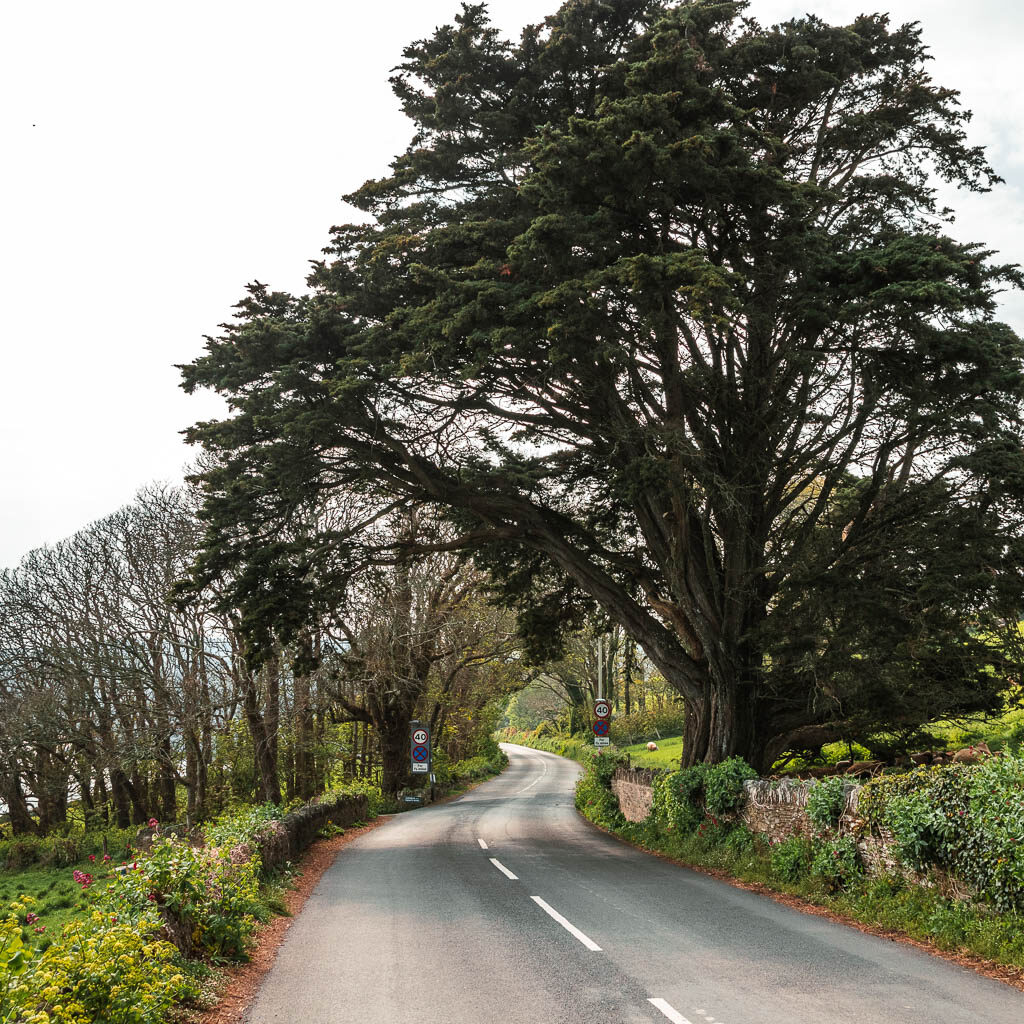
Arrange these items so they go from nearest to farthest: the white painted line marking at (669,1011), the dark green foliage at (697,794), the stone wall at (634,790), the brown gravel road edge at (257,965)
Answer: the white painted line marking at (669,1011) → the brown gravel road edge at (257,965) → the dark green foliage at (697,794) → the stone wall at (634,790)

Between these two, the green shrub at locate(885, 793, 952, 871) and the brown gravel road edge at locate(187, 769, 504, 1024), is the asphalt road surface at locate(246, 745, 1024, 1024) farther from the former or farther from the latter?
the green shrub at locate(885, 793, 952, 871)

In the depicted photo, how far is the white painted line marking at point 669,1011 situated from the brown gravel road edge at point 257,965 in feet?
10.2

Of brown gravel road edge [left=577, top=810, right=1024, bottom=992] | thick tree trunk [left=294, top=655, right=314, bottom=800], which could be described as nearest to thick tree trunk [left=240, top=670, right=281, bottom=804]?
thick tree trunk [left=294, top=655, right=314, bottom=800]

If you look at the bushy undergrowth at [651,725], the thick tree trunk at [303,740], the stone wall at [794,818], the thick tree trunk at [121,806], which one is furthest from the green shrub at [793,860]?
the bushy undergrowth at [651,725]

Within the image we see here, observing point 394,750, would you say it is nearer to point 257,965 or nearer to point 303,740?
point 303,740

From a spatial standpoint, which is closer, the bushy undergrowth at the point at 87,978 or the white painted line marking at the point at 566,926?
the bushy undergrowth at the point at 87,978

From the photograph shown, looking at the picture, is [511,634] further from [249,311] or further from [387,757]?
[249,311]

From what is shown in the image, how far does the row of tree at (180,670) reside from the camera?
91.7 feet

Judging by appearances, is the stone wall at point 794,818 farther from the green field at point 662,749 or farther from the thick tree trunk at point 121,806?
the thick tree trunk at point 121,806

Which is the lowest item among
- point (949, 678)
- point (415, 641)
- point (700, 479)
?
point (949, 678)

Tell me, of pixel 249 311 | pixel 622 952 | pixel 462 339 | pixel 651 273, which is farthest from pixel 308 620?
pixel 622 952

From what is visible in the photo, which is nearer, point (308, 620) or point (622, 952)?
point (622, 952)

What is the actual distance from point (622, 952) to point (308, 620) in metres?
10.9

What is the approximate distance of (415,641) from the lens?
30281 millimetres
